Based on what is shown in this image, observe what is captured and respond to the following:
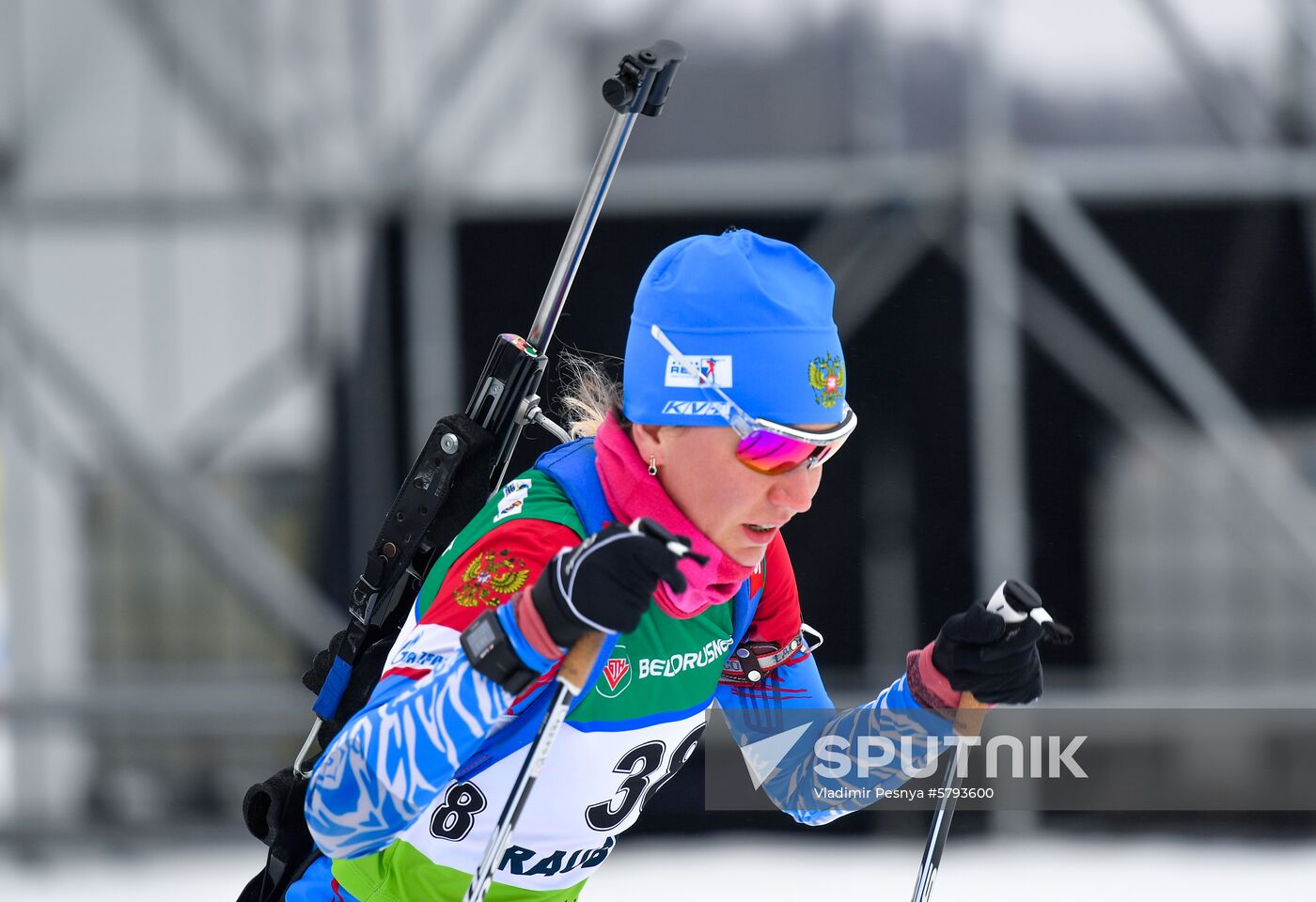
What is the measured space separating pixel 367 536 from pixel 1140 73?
2689 mm

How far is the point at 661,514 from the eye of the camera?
1482mm

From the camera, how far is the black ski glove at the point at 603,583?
1.26m

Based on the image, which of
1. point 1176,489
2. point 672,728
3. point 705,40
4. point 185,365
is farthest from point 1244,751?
point 185,365

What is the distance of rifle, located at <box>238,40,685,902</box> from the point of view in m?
1.63

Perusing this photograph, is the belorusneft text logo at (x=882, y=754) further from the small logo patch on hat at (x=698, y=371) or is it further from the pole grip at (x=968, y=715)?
the small logo patch on hat at (x=698, y=371)

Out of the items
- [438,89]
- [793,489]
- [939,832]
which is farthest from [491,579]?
[438,89]

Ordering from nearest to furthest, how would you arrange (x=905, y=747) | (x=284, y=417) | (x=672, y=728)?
(x=672, y=728) < (x=905, y=747) < (x=284, y=417)

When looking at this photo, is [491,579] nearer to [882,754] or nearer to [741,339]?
[741,339]

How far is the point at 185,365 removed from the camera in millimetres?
4402

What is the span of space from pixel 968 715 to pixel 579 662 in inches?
23.2

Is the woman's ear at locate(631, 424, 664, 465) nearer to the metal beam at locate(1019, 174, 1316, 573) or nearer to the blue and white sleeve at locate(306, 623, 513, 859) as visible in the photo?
the blue and white sleeve at locate(306, 623, 513, 859)

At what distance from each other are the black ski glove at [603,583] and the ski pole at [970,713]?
47 centimetres

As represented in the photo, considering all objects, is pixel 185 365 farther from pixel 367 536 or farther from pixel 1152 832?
pixel 1152 832

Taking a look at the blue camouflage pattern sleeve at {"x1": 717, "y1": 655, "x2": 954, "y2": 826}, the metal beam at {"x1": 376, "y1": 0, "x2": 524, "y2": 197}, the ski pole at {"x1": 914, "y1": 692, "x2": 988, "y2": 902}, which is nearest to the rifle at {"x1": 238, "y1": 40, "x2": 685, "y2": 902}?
the blue camouflage pattern sleeve at {"x1": 717, "y1": 655, "x2": 954, "y2": 826}
